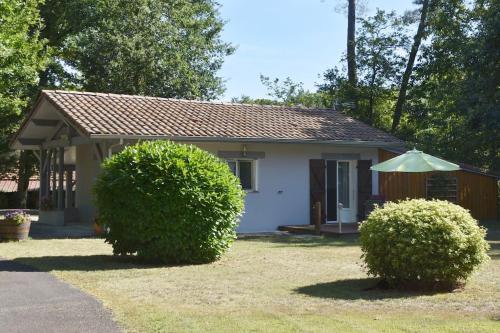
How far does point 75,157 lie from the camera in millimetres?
21500

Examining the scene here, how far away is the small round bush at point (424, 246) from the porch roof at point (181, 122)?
9385mm

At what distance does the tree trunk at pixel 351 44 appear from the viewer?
1298 inches

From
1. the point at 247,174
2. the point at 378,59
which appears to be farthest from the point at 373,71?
the point at 247,174

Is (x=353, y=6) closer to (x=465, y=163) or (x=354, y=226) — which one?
(x=465, y=163)

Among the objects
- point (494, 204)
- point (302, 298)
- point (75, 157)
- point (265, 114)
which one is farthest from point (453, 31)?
point (302, 298)

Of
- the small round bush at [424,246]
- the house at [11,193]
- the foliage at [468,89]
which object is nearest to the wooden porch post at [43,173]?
the foliage at [468,89]

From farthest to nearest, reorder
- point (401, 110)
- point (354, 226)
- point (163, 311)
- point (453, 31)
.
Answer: point (401, 110) < point (453, 31) < point (354, 226) < point (163, 311)

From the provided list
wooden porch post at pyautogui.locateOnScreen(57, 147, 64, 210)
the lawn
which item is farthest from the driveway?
wooden porch post at pyautogui.locateOnScreen(57, 147, 64, 210)

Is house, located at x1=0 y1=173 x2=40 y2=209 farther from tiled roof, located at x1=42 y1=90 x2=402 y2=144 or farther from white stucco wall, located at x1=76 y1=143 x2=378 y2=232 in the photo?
tiled roof, located at x1=42 y1=90 x2=402 y2=144

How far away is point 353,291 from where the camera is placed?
350 inches

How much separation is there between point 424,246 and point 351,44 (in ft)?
83.4

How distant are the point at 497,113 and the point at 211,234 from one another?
1413cm

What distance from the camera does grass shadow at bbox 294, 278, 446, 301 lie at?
8.45 m

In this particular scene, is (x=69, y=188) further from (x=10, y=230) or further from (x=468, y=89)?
(x=468, y=89)
